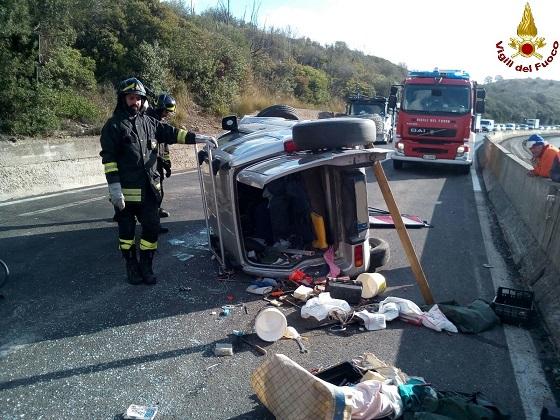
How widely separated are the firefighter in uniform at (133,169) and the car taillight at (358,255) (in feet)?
6.30

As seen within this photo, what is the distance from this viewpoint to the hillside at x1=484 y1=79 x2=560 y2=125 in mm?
69562

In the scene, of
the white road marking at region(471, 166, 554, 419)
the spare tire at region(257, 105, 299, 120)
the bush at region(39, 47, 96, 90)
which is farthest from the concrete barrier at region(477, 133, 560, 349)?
the bush at region(39, 47, 96, 90)

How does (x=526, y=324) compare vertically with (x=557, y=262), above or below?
below

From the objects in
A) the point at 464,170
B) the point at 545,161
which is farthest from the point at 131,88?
the point at 464,170

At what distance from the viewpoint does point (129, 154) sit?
463cm

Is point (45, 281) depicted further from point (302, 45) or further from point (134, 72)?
point (302, 45)

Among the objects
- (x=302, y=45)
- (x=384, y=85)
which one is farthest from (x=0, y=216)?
(x=384, y=85)

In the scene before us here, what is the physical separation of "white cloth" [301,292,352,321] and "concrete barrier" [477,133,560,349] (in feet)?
5.49

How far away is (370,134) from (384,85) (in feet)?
184

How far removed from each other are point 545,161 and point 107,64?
13653mm

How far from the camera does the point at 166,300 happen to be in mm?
4441

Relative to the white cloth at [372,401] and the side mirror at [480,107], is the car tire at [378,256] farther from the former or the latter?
the side mirror at [480,107]

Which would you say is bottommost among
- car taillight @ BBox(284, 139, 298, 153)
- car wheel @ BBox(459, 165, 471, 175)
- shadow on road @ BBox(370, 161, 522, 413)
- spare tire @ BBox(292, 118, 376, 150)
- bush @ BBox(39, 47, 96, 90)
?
car wheel @ BBox(459, 165, 471, 175)

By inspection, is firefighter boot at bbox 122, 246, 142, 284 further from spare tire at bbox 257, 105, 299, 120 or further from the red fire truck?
the red fire truck
